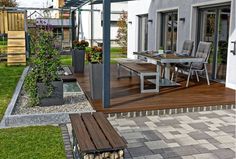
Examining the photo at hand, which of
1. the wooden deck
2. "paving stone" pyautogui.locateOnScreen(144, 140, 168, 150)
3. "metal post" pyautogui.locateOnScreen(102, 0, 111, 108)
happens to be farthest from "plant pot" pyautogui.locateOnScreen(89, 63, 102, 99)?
"paving stone" pyautogui.locateOnScreen(144, 140, 168, 150)

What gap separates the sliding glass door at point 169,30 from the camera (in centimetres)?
1077

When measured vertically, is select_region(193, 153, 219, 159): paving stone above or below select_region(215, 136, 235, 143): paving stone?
below

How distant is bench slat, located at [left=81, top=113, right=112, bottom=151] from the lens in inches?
113

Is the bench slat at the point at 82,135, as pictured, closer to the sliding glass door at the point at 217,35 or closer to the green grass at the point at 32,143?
the green grass at the point at 32,143

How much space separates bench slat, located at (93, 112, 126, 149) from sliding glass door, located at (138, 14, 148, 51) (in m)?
10.8

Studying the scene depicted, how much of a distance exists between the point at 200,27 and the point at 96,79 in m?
4.64

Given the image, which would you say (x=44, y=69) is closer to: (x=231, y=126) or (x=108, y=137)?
(x=108, y=137)

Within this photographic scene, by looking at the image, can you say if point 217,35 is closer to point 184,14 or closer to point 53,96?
point 184,14

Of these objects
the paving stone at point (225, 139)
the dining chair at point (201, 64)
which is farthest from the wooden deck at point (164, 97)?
the paving stone at point (225, 139)

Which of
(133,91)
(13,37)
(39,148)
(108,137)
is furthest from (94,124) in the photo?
(13,37)

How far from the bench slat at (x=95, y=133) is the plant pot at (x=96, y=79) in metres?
1.90

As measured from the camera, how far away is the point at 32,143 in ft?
13.2

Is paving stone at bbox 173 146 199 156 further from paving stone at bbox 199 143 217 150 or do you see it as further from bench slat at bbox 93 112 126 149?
bench slat at bbox 93 112 126 149

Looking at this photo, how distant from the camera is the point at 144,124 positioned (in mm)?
4973
